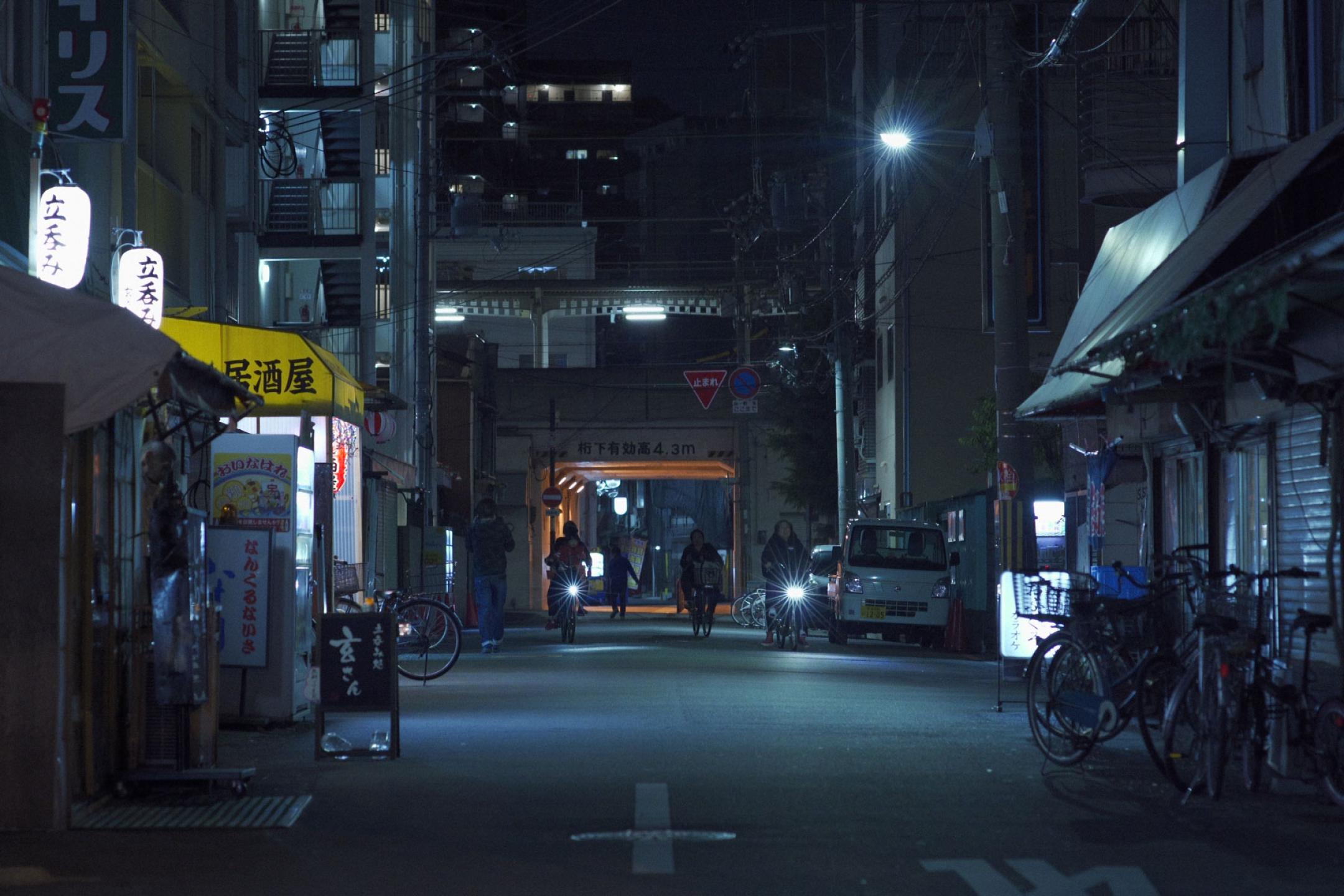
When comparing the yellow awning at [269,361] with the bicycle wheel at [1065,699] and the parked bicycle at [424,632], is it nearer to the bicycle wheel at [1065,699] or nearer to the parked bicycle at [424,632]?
the parked bicycle at [424,632]

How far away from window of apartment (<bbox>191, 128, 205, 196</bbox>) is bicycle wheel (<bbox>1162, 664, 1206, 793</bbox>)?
1566cm

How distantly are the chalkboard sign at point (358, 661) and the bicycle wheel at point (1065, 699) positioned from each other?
14.5 feet

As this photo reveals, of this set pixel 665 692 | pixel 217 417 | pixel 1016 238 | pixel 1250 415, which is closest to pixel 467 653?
pixel 665 692

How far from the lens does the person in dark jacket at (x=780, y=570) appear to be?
2483 centimetres

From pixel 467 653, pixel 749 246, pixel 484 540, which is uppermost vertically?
pixel 749 246

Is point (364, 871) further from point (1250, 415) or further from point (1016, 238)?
point (1016, 238)

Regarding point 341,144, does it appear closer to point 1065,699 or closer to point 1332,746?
point 1065,699

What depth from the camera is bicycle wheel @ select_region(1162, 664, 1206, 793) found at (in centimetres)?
901

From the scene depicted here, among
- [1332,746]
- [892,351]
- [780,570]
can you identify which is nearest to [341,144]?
[780,570]

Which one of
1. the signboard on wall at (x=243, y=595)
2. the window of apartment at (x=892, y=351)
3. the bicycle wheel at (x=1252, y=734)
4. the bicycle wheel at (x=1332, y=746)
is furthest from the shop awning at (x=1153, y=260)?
the window of apartment at (x=892, y=351)

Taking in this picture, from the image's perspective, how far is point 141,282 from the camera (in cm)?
1534

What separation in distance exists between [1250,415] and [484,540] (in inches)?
545

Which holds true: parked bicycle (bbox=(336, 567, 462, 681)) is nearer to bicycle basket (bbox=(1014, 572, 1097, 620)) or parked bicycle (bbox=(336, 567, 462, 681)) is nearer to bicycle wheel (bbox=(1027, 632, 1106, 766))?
bicycle basket (bbox=(1014, 572, 1097, 620))

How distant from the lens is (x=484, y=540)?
73.8 ft
